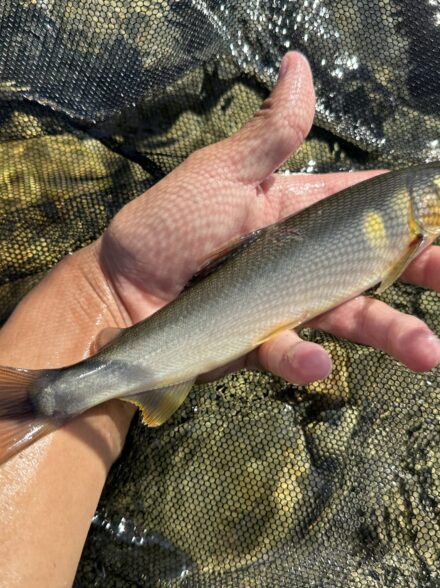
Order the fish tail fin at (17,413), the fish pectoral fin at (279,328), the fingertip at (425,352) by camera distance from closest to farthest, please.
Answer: the fingertip at (425,352) → the fish tail fin at (17,413) → the fish pectoral fin at (279,328)

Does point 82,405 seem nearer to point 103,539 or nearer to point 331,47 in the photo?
point 103,539

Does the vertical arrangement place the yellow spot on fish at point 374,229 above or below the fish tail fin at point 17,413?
above

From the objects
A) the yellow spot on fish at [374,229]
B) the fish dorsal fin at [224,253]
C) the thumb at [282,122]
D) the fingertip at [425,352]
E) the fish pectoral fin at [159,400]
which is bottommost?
the fish pectoral fin at [159,400]

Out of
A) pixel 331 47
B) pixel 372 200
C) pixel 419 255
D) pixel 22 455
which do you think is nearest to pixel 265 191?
pixel 372 200

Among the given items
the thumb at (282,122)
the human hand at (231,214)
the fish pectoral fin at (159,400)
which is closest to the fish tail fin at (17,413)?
the fish pectoral fin at (159,400)

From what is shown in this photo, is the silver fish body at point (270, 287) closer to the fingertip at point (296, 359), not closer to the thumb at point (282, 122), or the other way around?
the fingertip at point (296, 359)

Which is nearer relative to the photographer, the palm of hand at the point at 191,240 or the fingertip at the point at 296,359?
the fingertip at the point at 296,359
